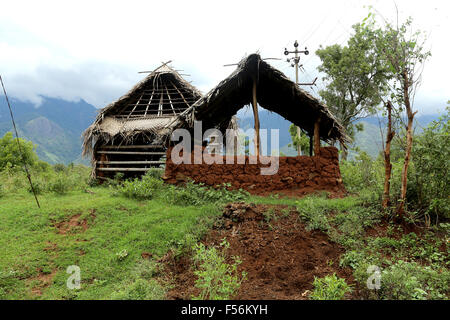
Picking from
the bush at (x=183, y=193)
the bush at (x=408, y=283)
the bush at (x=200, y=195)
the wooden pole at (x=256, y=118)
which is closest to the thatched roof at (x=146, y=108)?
the bush at (x=183, y=193)

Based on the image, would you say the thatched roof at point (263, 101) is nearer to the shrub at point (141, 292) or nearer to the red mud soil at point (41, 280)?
the red mud soil at point (41, 280)

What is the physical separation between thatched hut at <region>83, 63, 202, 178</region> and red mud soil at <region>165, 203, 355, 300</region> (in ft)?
21.8

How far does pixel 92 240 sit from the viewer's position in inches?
213

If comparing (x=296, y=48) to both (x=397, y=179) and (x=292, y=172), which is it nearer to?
(x=292, y=172)

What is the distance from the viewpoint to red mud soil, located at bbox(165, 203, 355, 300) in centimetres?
369

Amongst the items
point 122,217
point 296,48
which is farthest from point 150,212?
point 296,48

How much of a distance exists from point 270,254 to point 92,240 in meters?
3.39

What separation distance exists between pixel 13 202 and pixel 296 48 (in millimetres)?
15918

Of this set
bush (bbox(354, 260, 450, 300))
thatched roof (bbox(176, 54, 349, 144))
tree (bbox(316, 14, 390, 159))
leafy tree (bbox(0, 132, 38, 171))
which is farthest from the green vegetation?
leafy tree (bbox(0, 132, 38, 171))

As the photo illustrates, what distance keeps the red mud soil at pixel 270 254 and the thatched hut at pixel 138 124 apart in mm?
6630

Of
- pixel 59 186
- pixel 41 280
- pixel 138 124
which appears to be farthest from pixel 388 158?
pixel 138 124

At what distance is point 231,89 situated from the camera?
26.0 feet

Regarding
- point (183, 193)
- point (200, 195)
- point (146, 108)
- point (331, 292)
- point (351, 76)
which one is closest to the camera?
point (331, 292)

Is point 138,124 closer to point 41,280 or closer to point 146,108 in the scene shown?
point 146,108
